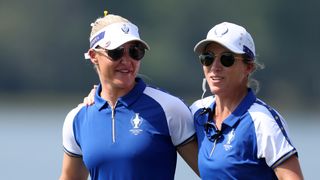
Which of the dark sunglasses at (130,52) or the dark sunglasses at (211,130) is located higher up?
the dark sunglasses at (130,52)

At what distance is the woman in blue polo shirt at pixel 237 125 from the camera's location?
5.26 m

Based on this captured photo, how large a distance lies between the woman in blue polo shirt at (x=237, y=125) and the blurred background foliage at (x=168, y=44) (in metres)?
12.4

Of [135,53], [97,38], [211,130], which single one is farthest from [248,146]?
[97,38]

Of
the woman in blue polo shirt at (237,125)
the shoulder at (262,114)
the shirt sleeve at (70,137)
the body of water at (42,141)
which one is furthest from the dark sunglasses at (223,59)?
the body of water at (42,141)

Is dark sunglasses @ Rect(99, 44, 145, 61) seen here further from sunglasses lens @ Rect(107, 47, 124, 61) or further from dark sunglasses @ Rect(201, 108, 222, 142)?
dark sunglasses @ Rect(201, 108, 222, 142)

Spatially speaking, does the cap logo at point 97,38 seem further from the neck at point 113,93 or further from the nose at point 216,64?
the nose at point 216,64

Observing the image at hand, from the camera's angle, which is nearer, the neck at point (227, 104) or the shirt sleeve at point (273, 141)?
the shirt sleeve at point (273, 141)

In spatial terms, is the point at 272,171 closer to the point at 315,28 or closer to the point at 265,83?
the point at 265,83

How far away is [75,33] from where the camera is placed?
20.8 metres

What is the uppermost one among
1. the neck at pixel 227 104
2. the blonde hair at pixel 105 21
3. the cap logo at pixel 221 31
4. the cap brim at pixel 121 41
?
the blonde hair at pixel 105 21

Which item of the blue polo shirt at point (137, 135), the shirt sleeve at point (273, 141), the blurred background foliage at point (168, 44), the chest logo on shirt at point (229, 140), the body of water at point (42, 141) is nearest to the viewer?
the shirt sleeve at point (273, 141)

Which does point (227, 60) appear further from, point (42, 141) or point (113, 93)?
point (42, 141)

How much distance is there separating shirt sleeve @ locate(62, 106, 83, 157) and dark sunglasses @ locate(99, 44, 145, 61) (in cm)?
45

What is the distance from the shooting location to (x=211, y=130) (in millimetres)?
5555
